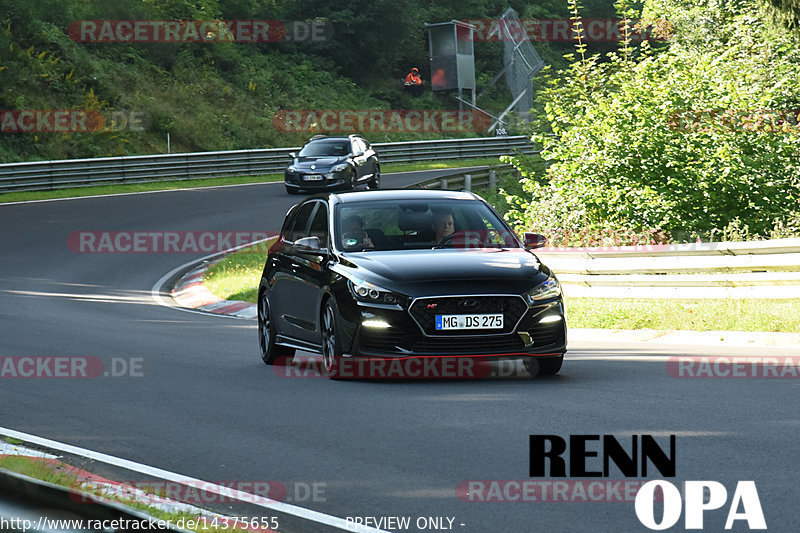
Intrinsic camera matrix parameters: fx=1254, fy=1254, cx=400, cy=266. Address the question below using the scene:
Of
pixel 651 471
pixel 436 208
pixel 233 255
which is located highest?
pixel 436 208

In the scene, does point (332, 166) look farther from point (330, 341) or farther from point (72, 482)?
point (72, 482)

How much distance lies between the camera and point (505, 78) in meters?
67.6

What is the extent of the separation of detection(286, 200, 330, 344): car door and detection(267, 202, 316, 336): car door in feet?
0.09

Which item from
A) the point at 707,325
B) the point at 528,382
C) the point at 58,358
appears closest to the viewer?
the point at 528,382

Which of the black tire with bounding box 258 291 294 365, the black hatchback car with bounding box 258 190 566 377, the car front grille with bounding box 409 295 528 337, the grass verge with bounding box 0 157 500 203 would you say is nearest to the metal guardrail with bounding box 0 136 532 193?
the grass verge with bounding box 0 157 500 203

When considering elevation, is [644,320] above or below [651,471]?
below

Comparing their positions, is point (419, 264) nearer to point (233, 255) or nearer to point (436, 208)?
point (436, 208)

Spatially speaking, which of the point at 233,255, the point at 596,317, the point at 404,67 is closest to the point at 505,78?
the point at 404,67

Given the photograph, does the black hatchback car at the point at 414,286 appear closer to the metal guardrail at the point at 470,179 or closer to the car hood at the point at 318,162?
the metal guardrail at the point at 470,179

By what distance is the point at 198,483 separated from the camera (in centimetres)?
665

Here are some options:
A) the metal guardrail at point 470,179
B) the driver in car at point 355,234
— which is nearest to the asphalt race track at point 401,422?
the driver in car at point 355,234

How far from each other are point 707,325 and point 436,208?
3.97m

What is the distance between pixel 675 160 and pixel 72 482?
16.0 metres

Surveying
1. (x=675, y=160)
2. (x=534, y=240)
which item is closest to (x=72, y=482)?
(x=534, y=240)
